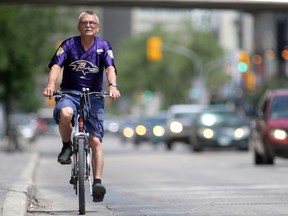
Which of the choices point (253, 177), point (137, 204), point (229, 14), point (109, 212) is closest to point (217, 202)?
point (137, 204)

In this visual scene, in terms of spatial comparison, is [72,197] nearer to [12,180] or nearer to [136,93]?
[12,180]

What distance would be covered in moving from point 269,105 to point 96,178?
44.6 ft

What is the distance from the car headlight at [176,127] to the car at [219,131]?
20.0 feet

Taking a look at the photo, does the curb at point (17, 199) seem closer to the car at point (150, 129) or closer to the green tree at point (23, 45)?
the green tree at point (23, 45)

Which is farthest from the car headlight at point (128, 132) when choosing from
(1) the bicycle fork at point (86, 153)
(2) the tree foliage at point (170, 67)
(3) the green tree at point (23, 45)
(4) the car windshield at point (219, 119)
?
(1) the bicycle fork at point (86, 153)

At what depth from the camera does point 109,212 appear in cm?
1211

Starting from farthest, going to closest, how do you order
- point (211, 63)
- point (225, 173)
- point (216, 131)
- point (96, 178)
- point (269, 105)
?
1. point (211, 63)
2. point (216, 131)
3. point (269, 105)
4. point (225, 173)
5. point (96, 178)

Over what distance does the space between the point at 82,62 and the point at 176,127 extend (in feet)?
109

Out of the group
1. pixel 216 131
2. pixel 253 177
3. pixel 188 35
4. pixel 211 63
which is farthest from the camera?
pixel 188 35

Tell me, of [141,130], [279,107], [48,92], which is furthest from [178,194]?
[141,130]

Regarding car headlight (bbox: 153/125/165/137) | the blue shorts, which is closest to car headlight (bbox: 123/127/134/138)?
car headlight (bbox: 153/125/165/137)

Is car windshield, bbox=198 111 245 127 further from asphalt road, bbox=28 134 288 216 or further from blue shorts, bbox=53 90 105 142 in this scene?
blue shorts, bbox=53 90 105 142

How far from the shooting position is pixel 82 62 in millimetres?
11797

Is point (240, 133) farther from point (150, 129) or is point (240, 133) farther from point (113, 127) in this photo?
point (113, 127)
